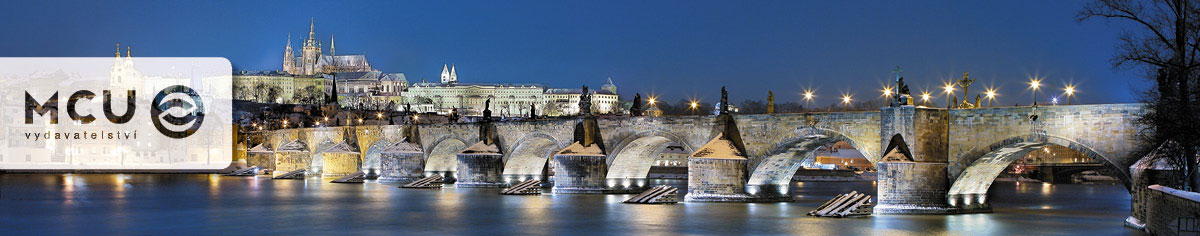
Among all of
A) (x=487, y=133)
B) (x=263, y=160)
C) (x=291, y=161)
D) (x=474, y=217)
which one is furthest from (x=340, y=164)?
(x=474, y=217)

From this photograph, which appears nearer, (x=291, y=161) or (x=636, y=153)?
(x=636, y=153)

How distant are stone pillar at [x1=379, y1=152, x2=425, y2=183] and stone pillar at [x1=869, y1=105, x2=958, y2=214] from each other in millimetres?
32422

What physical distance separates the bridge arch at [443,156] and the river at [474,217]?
7898mm

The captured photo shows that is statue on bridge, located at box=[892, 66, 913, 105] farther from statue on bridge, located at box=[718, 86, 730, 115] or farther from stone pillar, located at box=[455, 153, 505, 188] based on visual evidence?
stone pillar, located at box=[455, 153, 505, 188]

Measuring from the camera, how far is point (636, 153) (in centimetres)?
4388

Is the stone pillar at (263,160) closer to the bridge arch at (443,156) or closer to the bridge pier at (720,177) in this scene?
the bridge arch at (443,156)

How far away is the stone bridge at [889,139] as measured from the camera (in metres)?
27.0

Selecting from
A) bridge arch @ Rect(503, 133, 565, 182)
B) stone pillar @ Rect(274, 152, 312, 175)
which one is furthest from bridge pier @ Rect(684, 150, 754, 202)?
stone pillar @ Rect(274, 152, 312, 175)

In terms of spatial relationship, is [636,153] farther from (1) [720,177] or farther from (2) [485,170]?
(2) [485,170]

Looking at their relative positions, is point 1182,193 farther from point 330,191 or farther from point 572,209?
point 330,191

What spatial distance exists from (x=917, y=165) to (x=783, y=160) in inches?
292

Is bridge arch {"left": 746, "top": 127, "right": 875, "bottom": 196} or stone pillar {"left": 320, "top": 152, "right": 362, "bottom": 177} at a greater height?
bridge arch {"left": 746, "top": 127, "right": 875, "bottom": 196}

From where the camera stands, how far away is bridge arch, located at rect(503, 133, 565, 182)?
4937cm

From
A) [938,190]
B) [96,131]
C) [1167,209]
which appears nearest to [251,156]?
[96,131]
